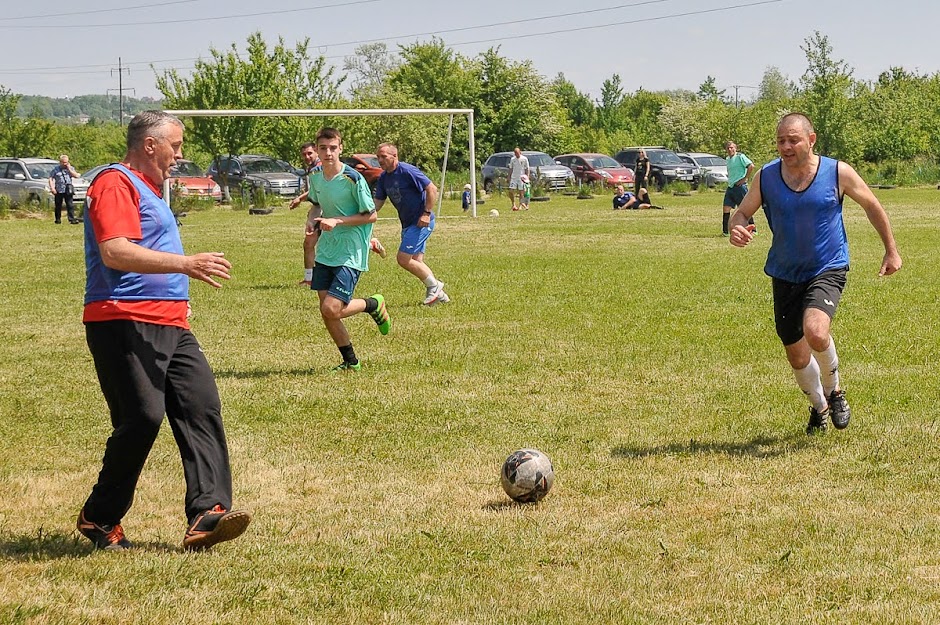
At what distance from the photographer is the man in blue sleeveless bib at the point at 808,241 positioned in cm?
705

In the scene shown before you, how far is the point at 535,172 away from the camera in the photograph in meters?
42.4

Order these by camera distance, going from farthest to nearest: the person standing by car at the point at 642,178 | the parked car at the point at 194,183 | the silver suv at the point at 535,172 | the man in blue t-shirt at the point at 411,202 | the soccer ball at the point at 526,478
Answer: the silver suv at the point at 535,172
the parked car at the point at 194,183
the person standing by car at the point at 642,178
the man in blue t-shirt at the point at 411,202
the soccer ball at the point at 526,478

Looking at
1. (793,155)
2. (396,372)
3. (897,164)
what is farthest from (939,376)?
(897,164)

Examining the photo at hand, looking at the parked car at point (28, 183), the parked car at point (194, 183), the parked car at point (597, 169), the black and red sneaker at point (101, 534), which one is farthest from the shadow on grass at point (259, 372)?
the parked car at point (597, 169)

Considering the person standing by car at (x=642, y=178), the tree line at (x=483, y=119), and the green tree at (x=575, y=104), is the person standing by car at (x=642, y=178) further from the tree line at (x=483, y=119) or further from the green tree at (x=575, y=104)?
the green tree at (x=575, y=104)

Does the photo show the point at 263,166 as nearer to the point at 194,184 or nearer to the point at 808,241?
the point at 194,184

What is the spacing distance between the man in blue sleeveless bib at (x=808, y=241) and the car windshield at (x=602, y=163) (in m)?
37.4

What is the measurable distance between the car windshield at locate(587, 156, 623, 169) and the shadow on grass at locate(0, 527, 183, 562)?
3972cm

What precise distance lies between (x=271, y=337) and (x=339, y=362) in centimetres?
168

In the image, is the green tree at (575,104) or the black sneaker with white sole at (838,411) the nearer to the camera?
the black sneaker with white sole at (838,411)

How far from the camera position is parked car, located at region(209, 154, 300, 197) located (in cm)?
3788

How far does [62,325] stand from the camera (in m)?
12.9

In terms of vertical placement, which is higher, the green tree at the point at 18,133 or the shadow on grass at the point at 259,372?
the green tree at the point at 18,133

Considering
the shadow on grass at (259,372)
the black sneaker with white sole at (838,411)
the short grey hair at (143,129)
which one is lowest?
the shadow on grass at (259,372)
